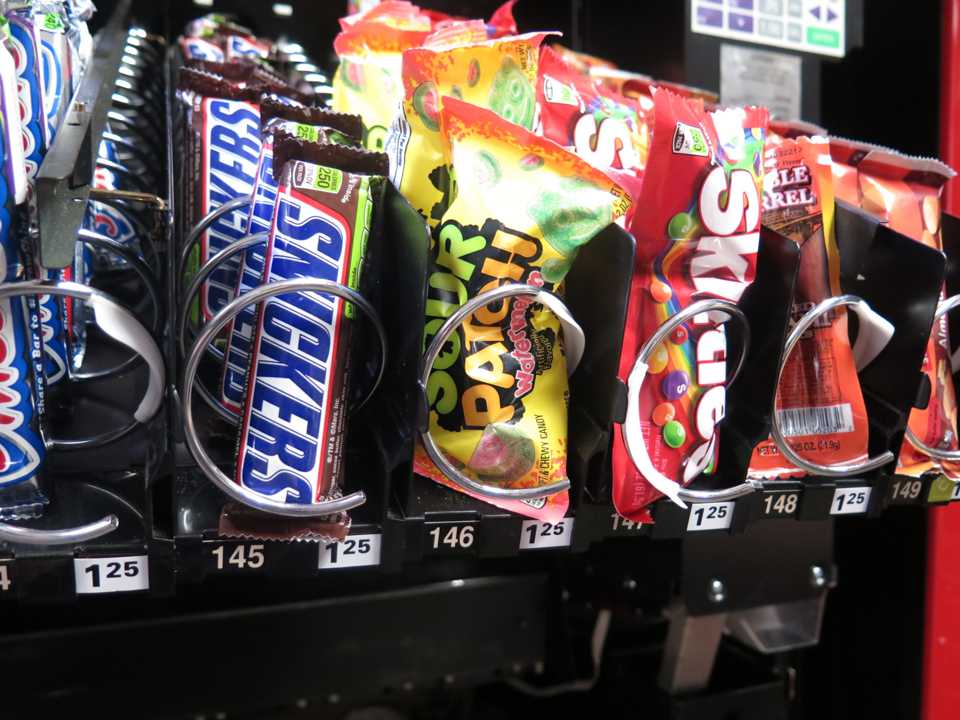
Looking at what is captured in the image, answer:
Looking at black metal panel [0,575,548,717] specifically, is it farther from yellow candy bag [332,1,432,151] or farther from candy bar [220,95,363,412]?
yellow candy bag [332,1,432,151]

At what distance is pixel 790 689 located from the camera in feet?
4.03

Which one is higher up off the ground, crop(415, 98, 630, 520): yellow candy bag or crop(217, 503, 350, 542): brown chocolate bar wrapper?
crop(415, 98, 630, 520): yellow candy bag

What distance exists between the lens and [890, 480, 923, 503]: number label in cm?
89

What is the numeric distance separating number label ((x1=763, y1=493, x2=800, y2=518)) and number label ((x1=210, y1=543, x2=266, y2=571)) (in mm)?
506

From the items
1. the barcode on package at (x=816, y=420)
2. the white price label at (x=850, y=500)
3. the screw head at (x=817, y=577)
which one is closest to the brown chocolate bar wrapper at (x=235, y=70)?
the barcode on package at (x=816, y=420)

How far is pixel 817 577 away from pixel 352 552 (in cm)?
79

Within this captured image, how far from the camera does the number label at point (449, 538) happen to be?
668 mm

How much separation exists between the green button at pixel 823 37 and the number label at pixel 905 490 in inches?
37.8

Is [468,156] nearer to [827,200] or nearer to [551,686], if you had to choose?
[827,200]

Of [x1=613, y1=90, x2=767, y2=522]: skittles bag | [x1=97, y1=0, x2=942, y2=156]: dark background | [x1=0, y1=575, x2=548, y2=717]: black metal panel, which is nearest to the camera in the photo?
[x1=613, y1=90, x2=767, y2=522]: skittles bag

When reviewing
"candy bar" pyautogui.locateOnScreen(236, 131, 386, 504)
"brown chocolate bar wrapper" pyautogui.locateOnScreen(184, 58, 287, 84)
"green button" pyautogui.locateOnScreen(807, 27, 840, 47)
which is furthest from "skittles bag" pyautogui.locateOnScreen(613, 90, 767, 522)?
"green button" pyautogui.locateOnScreen(807, 27, 840, 47)

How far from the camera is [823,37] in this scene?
4.94ft

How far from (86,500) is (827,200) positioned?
→ 76 cm

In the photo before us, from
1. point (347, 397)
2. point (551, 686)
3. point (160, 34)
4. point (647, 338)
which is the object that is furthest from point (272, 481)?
point (160, 34)
